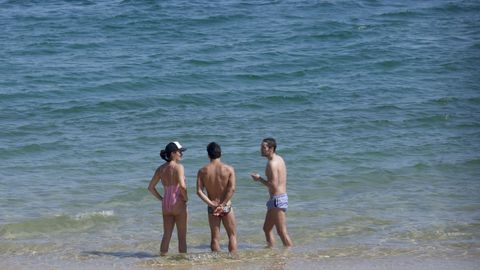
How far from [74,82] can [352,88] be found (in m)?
6.17

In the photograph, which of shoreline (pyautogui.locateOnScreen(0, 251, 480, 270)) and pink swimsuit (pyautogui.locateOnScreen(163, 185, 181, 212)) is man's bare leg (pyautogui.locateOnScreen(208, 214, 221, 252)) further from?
pink swimsuit (pyautogui.locateOnScreen(163, 185, 181, 212))

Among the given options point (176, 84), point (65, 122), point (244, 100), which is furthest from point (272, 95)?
point (65, 122)

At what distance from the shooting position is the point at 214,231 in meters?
10.2

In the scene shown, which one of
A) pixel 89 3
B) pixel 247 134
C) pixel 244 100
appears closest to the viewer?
pixel 247 134

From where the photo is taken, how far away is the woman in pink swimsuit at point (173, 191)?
32.6 feet

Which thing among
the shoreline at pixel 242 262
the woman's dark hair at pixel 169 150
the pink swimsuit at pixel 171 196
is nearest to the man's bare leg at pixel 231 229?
the shoreline at pixel 242 262

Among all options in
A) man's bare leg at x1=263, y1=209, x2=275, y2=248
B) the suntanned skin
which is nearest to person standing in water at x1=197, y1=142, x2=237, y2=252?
the suntanned skin

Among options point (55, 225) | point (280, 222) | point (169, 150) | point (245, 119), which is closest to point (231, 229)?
point (280, 222)

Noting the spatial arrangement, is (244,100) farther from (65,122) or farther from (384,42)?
(384,42)

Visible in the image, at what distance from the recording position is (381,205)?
40.5 ft

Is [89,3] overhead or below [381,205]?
overhead

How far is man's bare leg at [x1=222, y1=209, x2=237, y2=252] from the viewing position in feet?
33.2

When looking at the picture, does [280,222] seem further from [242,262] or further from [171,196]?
[171,196]

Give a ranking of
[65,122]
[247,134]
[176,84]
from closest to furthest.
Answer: [247,134] → [65,122] → [176,84]
